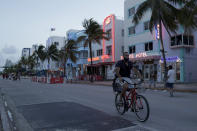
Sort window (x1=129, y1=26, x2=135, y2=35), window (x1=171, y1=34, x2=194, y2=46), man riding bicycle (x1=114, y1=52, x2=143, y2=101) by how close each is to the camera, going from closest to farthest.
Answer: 1. man riding bicycle (x1=114, y1=52, x2=143, y2=101)
2. window (x1=171, y1=34, x2=194, y2=46)
3. window (x1=129, y1=26, x2=135, y2=35)

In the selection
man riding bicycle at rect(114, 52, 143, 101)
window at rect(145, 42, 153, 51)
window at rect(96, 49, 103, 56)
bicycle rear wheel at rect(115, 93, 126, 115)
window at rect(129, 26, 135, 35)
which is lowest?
bicycle rear wheel at rect(115, 93, 126, 115)

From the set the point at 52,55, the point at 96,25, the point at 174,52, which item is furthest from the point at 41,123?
the point at 52,55

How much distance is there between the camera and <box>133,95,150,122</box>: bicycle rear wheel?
5781 millimetres

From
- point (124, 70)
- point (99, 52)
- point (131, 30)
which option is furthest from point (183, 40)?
point (124, 70)

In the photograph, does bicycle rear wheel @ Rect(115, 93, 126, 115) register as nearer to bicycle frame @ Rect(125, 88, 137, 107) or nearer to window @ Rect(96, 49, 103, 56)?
bicycle frame @ Rect(125, 88, 137, 107)

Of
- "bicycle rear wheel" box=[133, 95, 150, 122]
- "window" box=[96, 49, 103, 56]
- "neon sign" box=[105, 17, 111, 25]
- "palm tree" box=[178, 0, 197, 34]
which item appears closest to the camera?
"bicycle rear wheel" box=[133, 95, 150, 122]

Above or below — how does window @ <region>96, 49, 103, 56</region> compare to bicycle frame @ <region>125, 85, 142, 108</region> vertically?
above

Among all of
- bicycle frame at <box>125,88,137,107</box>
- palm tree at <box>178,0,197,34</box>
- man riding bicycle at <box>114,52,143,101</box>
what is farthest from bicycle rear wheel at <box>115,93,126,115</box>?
palm tree at <box>178,0,197,34</box>

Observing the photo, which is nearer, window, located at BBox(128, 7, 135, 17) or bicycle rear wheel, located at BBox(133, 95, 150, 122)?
bicycle rear wheel, located at BBox(133, 95, 150, 122)

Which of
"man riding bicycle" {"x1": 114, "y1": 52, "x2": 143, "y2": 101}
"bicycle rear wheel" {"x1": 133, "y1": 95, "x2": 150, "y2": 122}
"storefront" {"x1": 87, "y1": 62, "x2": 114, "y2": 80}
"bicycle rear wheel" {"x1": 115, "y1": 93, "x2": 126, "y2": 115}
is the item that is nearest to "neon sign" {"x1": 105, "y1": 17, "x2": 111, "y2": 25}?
"storefront" {"x1": 87, "y1": 62, "x2": 114, "y2": 80}

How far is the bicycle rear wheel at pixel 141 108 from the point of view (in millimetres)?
5781

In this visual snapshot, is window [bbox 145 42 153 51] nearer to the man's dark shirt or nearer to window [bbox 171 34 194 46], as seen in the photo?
window [bbox 171 34 194 46]

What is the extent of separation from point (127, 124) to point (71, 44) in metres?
42.9

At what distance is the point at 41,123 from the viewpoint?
6156 millimetres
